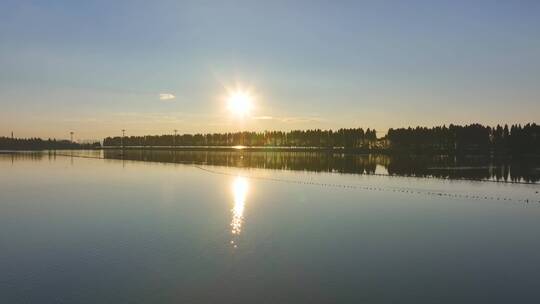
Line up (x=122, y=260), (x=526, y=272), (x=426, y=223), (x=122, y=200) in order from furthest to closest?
1. (x=122, y=200)
2. (x=426, y=223)
3. (x=122, y=260)
4. (x=526, y=272)

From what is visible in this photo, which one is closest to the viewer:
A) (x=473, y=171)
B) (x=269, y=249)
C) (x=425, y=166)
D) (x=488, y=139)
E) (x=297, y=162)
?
(x=269, y=249)

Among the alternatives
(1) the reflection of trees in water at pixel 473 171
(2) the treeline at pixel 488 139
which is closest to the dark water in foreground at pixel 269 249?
(1) the reflection of trees in water at pixel 473 171

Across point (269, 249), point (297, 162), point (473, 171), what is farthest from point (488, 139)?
point (269, 249)

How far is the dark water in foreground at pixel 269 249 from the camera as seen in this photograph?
616 inches

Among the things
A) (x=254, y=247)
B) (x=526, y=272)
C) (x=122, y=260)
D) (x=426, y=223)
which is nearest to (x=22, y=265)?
(x=122, y=260)

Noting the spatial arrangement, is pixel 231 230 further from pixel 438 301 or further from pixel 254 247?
pixel 438 301

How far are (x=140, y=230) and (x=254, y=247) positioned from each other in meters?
8.13

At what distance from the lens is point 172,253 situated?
20.6 metres

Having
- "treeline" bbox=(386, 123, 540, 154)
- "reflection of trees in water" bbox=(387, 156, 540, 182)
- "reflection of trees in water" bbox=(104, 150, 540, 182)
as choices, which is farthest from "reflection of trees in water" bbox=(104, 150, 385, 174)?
"treeline" bbox=(386, 123, 540, 154)

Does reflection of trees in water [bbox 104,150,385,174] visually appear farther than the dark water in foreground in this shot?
Yes

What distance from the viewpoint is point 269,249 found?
71.1 feet

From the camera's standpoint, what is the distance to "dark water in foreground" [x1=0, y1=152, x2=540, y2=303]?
1566 cm

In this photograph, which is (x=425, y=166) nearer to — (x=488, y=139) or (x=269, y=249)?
(x=269, y=249)

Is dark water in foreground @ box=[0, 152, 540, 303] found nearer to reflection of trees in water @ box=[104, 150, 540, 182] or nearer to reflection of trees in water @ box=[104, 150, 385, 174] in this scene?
reflection of trees in water @ box=[104, 150, 540, 182]
